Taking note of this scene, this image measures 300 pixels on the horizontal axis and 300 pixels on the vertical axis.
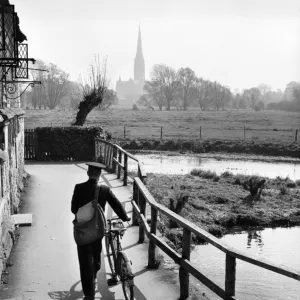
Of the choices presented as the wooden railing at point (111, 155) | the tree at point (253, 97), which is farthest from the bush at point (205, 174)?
the tree at point (253, 97)

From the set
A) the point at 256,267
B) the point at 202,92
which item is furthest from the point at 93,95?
the point at 202,92

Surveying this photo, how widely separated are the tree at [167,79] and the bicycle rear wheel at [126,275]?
112 meters

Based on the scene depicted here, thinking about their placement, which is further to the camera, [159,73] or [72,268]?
[159,73]

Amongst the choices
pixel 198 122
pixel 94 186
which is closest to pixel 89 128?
pixel 94 186

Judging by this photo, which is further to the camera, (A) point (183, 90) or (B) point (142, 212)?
(A) point (183, 90)

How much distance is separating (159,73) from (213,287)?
394ft

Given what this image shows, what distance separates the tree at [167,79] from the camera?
119438 mm

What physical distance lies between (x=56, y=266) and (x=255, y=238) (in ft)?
22.4

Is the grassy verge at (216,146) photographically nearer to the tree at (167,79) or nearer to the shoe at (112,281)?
the shoe at (112,281)

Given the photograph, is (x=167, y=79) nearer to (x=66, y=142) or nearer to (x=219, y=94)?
(x=219, y=94)

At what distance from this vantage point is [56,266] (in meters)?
8.26

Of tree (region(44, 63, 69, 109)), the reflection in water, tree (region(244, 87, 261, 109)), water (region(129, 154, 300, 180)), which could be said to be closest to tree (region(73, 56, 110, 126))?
water (region(129, 154, 300, 180))

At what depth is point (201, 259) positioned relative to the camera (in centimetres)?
1120

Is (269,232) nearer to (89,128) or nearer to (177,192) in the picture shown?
(177,192)
